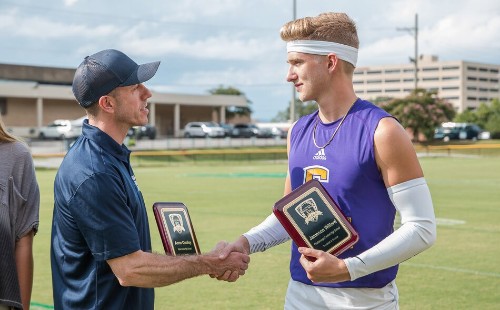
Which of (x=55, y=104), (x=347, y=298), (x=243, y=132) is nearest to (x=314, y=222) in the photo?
(x=347, y=298)

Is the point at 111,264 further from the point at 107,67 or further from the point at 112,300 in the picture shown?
the point at 107,67

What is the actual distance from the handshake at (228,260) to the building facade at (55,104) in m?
67.9

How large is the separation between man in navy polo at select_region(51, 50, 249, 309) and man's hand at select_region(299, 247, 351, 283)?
0.58 meters

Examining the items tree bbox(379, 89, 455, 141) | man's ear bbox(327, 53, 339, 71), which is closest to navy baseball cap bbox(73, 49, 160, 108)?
man's ear bbox(327, 53, 339, 71)

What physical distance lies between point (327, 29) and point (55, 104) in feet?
250

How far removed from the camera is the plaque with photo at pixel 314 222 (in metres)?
3.49

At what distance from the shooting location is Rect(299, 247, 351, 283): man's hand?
11.2 feet

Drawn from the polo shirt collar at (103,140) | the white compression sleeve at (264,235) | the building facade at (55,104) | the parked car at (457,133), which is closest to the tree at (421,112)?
the parked car at (457,133)

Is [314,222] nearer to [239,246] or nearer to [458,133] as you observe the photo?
[239,246]

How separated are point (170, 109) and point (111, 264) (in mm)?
86599

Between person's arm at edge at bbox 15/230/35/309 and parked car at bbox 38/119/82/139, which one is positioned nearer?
person's arm at edge at bbox 15/230/35/309

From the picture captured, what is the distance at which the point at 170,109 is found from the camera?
294ft

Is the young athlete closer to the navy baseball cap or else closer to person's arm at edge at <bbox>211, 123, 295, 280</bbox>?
person's arm at edge at <bbox>211, 123, 295, 280</bbox>

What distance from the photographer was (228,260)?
3.96 metres
